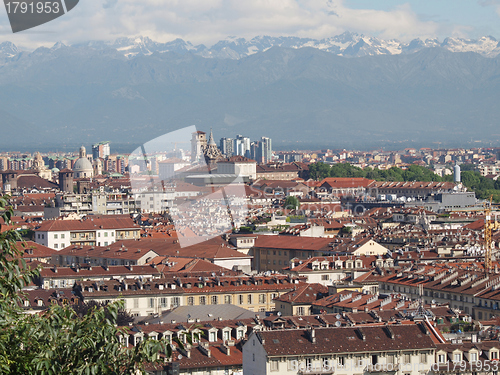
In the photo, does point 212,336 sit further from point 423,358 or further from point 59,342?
point 59,342

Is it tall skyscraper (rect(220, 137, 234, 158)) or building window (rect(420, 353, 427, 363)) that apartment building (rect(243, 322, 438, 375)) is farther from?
tall skyscraper (rect(220, 137, 234, 158))

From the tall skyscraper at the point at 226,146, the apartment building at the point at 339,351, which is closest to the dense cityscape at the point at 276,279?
the apartment building at the point at 339,351

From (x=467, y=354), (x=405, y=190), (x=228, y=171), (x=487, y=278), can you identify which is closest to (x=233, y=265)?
(x=487, y=278)

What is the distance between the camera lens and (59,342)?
6863 millimetres

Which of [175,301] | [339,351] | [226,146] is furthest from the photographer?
[226,146]

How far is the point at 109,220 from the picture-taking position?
51031mm

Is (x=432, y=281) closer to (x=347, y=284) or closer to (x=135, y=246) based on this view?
(x=347, y=284)

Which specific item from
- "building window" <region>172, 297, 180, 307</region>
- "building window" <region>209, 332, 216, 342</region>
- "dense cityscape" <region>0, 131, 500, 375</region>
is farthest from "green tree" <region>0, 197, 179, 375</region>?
"building window" <region>172, 297, 180, 307</region>

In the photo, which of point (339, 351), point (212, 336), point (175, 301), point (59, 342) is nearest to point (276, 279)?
point (175, 301)

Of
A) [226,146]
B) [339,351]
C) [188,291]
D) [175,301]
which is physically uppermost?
[339,351]

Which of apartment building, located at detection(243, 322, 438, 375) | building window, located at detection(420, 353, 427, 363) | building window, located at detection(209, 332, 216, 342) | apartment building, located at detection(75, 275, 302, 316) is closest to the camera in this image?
apartment building, located at detection(243, 322, 438, 375)

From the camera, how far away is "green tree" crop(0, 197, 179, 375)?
6.76 meters

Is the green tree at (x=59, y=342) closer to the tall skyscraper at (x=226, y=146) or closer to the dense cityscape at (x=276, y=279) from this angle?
the dense cityscape at (x=276, y=279)

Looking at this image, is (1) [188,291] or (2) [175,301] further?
(1) [188,291]
